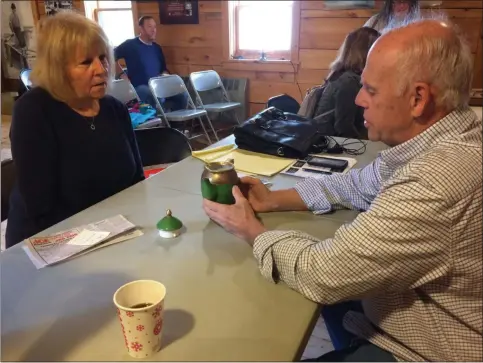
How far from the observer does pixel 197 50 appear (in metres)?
5.10

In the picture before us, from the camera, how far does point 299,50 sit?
15.0 ft

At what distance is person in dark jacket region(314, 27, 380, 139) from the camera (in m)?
2.32

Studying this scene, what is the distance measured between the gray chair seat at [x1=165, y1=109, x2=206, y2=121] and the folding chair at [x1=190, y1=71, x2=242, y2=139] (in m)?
0.17

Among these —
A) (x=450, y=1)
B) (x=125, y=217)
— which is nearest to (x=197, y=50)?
→ (x=450, y=1)

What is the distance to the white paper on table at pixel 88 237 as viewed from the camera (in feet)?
3.56

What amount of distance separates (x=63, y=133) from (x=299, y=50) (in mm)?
3515

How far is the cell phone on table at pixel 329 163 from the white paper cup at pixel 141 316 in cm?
102

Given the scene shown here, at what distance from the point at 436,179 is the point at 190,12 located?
4.68m

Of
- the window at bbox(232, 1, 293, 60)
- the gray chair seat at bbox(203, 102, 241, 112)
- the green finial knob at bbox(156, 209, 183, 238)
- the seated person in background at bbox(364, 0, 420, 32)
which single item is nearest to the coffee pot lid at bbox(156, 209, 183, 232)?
the green finial knob at bbox(156, 209, 183, 238)

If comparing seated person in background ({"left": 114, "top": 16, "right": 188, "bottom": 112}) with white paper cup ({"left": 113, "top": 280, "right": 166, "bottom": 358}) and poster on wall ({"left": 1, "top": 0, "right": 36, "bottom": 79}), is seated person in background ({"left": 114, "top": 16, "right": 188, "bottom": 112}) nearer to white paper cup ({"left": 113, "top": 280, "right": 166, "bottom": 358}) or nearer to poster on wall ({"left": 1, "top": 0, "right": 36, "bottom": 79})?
poster on wall ({"left": 1, "top": 0, "right": 36, "bottom": 79})

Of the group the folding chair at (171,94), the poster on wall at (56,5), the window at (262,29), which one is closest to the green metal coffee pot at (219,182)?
the folding chair at (171,94)

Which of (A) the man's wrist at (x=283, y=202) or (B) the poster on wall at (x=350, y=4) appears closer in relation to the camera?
(A) the man's wrist at (x=283, y=202)

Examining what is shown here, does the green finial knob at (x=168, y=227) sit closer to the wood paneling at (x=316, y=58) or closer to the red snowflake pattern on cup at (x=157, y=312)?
the red snowflake pattern on cup at (x=157, y=312)

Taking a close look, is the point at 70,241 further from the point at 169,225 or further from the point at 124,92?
the point at 124,92
